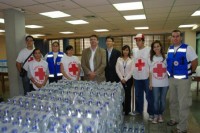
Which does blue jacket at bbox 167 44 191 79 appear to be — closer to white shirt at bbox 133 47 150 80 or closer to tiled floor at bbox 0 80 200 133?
white shirt at bbox 133 47 150 80

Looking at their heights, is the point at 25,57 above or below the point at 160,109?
above

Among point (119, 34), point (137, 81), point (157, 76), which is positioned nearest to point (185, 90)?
point (157, 76)

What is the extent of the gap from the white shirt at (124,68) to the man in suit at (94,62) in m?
0.27

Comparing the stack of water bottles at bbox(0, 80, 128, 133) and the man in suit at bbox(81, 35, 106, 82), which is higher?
the man in suit at bbox(81, 35, 106, 82)

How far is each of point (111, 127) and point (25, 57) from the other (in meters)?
2.21

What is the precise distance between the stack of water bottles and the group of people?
1.16m

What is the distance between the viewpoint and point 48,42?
10312mm

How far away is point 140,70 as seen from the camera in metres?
2.84

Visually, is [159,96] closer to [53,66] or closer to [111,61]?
[111,61]

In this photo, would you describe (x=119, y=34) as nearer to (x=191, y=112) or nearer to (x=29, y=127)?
(x=191, y=112)

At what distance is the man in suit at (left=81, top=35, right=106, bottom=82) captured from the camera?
282cm

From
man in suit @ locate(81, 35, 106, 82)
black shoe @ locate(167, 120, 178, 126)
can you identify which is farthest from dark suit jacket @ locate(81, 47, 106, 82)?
black shoe @ locate(167, 120, 178, 126)

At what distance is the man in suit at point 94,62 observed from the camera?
282 centimetres

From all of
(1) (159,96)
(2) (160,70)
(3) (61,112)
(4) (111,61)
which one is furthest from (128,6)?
(3) (61,112)
